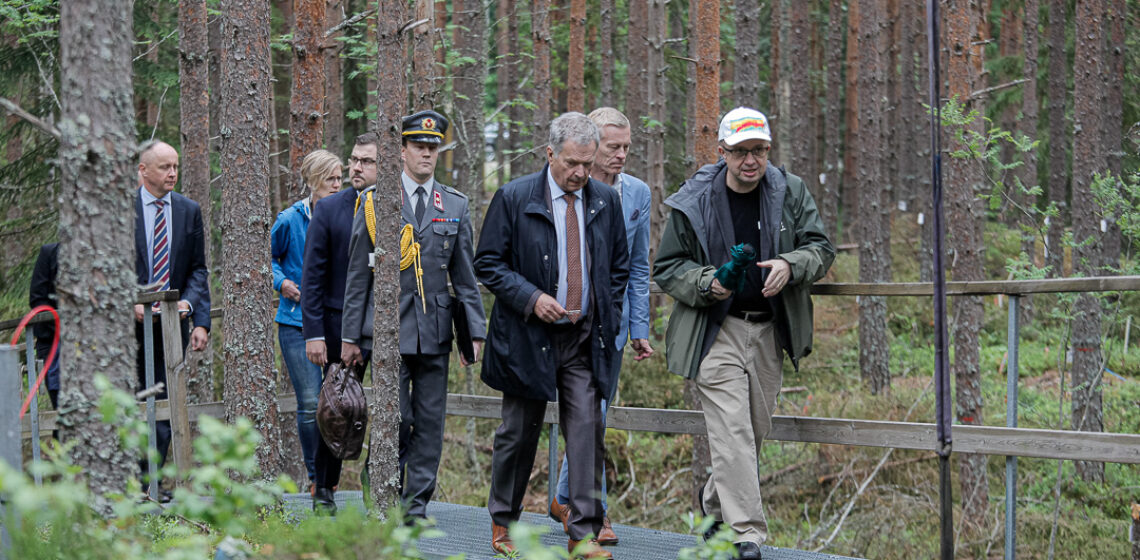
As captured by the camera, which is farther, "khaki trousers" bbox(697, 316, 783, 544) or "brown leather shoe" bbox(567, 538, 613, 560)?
"khaki trousers" bbox(697, 316, 783, 544)

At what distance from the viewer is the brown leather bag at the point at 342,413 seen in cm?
554

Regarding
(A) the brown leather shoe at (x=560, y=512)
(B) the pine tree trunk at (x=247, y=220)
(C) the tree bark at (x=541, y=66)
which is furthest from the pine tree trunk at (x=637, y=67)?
(A) the brown leather shoe at (x=560, y=512)

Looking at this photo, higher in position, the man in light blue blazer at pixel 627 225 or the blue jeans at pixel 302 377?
the man in light blue blazer at pixel 627 225

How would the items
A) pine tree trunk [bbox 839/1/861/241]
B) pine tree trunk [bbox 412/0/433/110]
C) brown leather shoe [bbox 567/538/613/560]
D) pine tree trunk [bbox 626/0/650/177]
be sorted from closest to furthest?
brown leather shoe [bbox 567/538/613/560]
pine tree trunk [bbox 412/0/433/110]
pine tree trunk [bbox 626/0/650/177]
pine tree trunk [bbox 839/1/861/241]

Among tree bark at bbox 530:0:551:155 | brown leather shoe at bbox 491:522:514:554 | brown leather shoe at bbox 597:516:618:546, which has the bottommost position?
brown leather shoe at bbox 597:516:618:546

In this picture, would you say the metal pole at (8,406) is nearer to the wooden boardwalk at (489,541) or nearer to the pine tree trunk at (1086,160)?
the wooden boardwalk at (489,541)

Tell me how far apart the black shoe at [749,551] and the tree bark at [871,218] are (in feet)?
32.6

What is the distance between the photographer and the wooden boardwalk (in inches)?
217

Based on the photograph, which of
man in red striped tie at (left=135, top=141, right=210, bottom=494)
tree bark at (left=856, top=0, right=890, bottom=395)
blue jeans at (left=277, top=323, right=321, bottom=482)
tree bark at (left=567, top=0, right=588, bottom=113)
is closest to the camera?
man in red striped tie at (left=135, top=141, right=210, bottom=494)

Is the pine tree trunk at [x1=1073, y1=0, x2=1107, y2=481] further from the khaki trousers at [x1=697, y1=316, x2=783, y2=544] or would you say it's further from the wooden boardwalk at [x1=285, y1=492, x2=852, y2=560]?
the khaki trousers at [x1=697, y1=316, x2=783, y2=544]

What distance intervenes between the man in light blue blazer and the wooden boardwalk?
19 cm

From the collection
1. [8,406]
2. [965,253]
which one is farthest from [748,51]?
[8,406]

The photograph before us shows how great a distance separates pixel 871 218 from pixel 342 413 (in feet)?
40.1

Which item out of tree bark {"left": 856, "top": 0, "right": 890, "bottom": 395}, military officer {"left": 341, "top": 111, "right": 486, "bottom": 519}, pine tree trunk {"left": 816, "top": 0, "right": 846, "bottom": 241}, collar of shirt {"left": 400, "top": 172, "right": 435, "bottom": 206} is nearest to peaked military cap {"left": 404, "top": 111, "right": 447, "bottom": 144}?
military officer {"left": 341, "top": 111, "right": 486, "bottom": 519}
